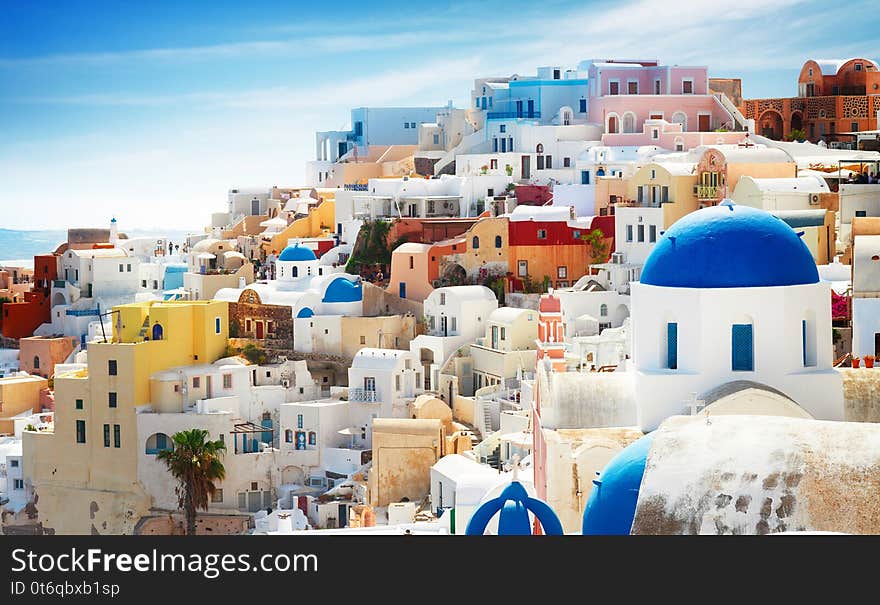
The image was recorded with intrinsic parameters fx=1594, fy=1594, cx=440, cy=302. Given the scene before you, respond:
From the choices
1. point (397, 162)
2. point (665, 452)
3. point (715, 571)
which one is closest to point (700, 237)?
point (665, 452)

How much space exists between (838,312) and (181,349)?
11320mm

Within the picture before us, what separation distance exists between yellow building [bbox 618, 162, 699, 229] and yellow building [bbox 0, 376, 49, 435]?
39.0 ft

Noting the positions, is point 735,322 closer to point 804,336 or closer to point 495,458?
point 804,336

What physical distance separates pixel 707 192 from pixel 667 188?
2.41 ft

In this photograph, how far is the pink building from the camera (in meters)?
36.8

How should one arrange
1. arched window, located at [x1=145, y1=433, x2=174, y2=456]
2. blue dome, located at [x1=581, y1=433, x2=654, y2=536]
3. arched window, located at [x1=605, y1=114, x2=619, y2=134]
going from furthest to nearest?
arched window, located at [x1=605, y1=114, x2=619, y2=134] < arched window, located at [x1=145, y1=433, x2=174, y2=456] < blue dome, located at [x1=581, y1=433, x2=654, y2=536]

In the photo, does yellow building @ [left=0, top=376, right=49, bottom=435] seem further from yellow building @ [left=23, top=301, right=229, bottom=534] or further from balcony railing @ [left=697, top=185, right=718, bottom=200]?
balcony railing @ [left=697, top=185, right=718, bottom=200]

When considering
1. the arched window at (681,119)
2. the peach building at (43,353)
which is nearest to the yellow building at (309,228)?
the peach building at (43,353)

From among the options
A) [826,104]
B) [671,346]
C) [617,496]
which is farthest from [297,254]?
[617,496]

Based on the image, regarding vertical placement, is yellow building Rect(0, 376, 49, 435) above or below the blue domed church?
below

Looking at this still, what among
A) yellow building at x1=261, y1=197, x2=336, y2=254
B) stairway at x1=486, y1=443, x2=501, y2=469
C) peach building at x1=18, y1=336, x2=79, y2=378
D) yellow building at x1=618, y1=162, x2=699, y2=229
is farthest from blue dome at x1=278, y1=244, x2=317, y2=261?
stairway at x1=486, y1=443, x2=501, y2=469

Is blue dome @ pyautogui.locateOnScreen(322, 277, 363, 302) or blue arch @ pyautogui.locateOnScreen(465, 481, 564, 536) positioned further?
blue dome @ pyautogui.locateOnScreen(322, 277, 363, 302)

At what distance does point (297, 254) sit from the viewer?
31.9m

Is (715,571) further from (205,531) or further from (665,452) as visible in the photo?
(205,531)
